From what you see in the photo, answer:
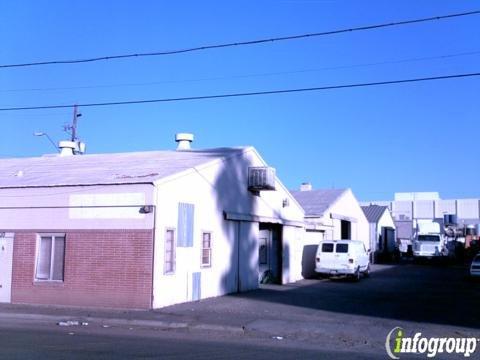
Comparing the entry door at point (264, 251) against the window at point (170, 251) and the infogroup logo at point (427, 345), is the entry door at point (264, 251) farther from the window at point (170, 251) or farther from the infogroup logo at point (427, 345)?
the infogroup logo at point (427, 345)

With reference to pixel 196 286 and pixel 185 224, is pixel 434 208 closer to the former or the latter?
pixel 196 286

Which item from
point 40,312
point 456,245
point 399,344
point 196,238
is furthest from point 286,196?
point 456,245

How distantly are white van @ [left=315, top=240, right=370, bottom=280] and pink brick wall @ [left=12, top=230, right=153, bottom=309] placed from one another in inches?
588

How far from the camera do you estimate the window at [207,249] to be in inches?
858

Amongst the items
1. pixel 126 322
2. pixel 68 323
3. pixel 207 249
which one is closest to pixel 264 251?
pixel 207 249

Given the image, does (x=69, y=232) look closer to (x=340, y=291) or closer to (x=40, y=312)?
(x=40, y=312)

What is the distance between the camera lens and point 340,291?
2500cm

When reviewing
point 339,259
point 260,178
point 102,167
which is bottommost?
point 339,259

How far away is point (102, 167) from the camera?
75.8ft

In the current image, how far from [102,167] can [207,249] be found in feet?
16.5

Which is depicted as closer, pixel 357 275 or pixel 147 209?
pixel 147 209

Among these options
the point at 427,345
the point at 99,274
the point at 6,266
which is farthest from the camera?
the point at 6,266

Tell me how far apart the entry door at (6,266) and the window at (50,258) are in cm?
101

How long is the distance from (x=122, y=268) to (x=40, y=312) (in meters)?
2.60
